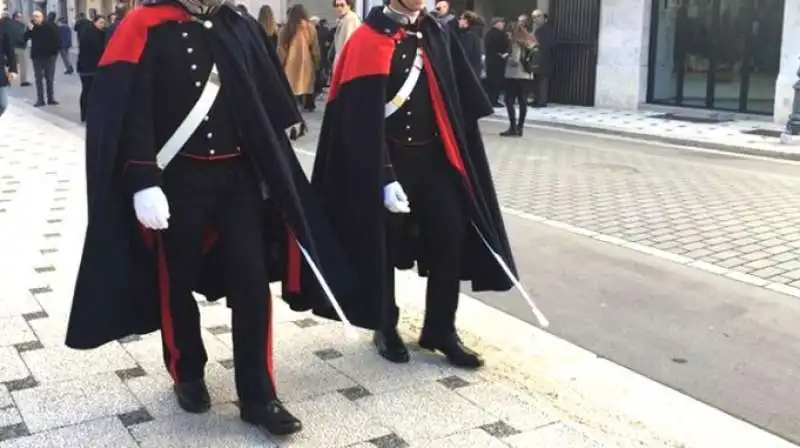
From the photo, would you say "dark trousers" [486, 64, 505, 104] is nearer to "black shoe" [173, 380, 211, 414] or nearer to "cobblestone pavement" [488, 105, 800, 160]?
"cobblestone pavement" [488, 105, 800, 160]

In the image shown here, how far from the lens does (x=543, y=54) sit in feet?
63.5

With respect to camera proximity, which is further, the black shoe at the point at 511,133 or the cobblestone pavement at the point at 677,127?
the black shoe at the point at 511,133

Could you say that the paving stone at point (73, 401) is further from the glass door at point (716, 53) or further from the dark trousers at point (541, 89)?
the dark trousers at point (541, 89)

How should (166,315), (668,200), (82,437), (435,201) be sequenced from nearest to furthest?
1. (82,437)
2. (166,315)
3. (435,201)
4. (668,200)

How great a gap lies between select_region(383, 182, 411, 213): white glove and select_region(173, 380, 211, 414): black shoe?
3.66 feet

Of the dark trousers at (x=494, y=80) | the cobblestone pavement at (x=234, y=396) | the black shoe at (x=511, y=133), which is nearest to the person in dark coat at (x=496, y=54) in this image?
the dark trousers at (x=494, y=80)

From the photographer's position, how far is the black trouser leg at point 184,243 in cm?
361

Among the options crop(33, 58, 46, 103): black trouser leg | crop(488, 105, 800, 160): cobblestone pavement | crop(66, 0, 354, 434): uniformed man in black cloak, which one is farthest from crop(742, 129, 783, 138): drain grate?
crop(33, 58, 46, 103): black trouser leg

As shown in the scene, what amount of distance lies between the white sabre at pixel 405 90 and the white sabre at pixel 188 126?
938 mm

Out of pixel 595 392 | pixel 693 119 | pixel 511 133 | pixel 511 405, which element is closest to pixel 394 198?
pixel 511 405

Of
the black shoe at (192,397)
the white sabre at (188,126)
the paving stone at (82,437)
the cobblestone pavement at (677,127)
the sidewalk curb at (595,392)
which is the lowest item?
the sidewalk curb at (595,392)

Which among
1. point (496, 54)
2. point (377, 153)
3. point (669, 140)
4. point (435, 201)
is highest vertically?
point (496, 54)

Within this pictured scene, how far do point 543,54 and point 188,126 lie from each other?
16.5 meters

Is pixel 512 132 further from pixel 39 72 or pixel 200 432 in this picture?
pixel 200 432
